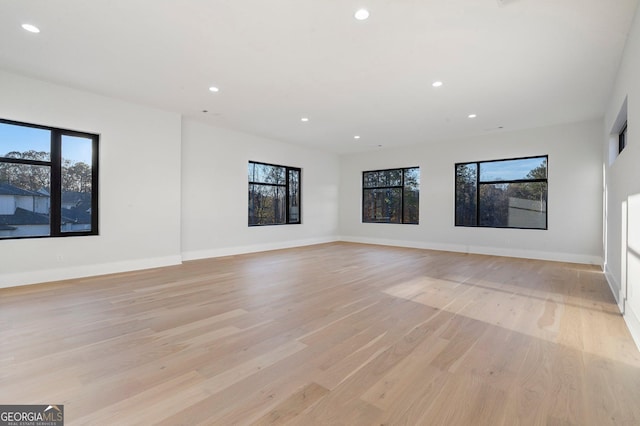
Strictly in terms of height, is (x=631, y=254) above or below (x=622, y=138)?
below

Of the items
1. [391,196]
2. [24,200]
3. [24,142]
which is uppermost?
[24,142]

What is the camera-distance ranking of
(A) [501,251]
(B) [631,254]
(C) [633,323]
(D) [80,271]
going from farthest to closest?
(A) [501,251] → (D) [80,271] → (B) [631,254] → (C) [633,323]

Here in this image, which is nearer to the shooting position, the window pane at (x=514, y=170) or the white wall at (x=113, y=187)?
the white wall at (x=113, y=187)

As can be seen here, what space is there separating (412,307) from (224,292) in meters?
2.26

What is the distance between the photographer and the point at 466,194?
757 cm

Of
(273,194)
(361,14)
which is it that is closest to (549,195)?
(361,14)

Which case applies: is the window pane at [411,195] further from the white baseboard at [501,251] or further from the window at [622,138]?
the window at [622,138]

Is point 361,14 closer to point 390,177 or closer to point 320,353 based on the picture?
point 320,353

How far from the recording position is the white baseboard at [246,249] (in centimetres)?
630

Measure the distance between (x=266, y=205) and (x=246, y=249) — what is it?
1305 mm

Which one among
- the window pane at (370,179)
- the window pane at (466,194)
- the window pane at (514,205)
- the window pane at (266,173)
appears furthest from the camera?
the window pane at (370,179)

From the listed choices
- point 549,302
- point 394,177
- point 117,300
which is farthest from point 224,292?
point 394,177

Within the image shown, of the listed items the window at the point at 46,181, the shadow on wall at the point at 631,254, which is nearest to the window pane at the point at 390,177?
the shadow on wall at the point at 631,254

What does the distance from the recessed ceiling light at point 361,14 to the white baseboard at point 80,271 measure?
4995 mm
